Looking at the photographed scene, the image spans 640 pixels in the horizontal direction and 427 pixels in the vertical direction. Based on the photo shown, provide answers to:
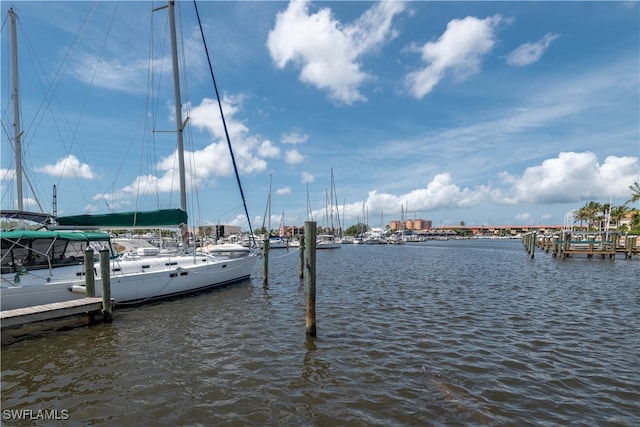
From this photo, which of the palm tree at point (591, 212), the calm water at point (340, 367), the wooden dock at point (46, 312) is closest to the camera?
the calm water at point (340, 367)

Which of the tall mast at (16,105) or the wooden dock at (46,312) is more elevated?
the tall mast at (16,105)

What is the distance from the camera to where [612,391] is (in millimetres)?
7043

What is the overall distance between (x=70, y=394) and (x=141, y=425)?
2325mm

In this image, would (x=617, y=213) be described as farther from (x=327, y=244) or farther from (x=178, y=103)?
(x=178, y=103)

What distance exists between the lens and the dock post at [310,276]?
10029mm

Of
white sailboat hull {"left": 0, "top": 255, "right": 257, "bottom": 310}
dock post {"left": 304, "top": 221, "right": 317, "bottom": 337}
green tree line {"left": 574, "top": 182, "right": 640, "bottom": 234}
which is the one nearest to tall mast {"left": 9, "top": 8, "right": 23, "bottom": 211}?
white sailboat hull {"left": 0, "top": 255, "right": 257, "bottom": 310}

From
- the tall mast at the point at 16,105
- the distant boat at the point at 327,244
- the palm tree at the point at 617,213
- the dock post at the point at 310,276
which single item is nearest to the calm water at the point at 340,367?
the dock post at the point at 310,276

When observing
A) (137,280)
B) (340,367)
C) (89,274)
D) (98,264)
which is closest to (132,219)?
(98,264)

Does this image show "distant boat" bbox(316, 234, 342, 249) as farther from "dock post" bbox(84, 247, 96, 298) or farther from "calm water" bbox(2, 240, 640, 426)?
"dock post" bbox(84, 247, 96, 298)

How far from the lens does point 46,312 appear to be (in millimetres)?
9992

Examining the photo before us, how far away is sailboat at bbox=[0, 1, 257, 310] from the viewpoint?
458 inches

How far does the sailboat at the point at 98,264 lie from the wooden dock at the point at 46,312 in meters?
1.13

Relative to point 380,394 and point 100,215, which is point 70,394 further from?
point 100,215

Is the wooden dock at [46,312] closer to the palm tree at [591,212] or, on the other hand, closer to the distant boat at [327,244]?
the distant boat at [327,244]
